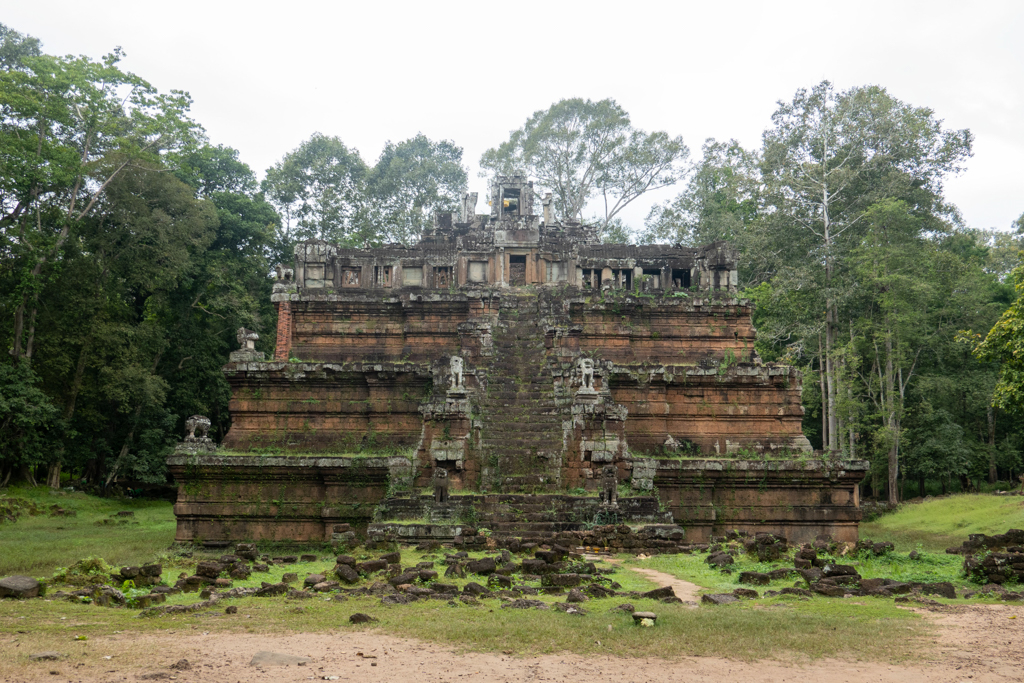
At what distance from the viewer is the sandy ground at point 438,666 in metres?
7.07

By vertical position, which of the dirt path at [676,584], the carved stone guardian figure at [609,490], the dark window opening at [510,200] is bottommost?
the dirt path at [676,584]

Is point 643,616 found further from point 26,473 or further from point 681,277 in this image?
point 26,473

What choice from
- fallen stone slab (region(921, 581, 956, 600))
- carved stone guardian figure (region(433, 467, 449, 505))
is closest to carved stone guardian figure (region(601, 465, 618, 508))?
carved stone guardian figure (region(433, 467, 449, 505))

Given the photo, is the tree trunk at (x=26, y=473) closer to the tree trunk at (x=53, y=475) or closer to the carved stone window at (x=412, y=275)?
the tree trunk at (x=53, y=475)

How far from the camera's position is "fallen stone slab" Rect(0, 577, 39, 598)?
32.8 feet

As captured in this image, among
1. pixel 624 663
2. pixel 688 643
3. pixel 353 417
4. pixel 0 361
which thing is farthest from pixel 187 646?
pixel 0 361

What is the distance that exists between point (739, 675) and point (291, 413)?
47.6 ft

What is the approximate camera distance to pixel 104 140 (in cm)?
3081

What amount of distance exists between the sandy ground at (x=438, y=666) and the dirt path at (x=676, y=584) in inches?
114

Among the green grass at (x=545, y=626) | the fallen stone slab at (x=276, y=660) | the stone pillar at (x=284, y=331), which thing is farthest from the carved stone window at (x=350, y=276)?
the fallen stone slab at (x=276, y=660)

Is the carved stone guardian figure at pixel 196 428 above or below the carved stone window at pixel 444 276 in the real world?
below

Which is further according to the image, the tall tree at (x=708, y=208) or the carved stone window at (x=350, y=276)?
the tall tree at (x=708, y=208)

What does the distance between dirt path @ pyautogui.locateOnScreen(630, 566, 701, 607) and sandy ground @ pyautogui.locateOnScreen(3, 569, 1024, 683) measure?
9.48 feet

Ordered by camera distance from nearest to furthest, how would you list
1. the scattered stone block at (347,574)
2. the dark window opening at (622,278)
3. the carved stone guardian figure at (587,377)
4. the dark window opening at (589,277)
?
the scattered stone block at (347,574) → the carved stone guardian figure at (587,377) → the dark window opening at (622,278) → the dark window opening at (589,277)
